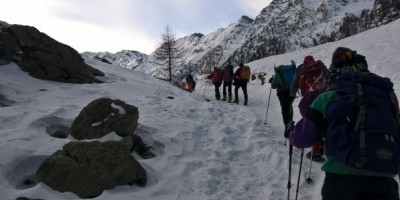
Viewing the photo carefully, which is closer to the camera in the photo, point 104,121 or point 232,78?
point 104,121

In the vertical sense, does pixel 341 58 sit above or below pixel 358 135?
above

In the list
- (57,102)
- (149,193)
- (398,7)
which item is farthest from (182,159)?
(398,7)

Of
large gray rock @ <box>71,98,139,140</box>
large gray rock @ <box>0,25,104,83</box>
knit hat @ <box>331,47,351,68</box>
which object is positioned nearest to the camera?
knit hat @ <box>331,47,351,68</box>

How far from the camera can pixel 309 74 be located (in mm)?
8305

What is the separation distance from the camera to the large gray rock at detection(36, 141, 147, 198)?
6.64 meters

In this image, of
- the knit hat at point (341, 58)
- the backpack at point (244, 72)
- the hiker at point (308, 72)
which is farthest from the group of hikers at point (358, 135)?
the backpack at point (244, 72)

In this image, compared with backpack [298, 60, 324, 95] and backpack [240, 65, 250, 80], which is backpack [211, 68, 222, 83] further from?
backpack [298, 60, 324, 95]

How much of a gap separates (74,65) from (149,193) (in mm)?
13311

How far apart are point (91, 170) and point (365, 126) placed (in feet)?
16.5

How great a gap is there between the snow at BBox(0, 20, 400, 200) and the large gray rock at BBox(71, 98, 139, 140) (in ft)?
0.78

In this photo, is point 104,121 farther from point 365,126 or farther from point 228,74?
point 228,74

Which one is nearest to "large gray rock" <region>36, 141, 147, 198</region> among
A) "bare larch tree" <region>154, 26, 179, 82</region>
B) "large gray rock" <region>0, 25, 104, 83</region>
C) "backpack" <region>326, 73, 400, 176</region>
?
"backpack" <region>326, 73, 400, 176</region>

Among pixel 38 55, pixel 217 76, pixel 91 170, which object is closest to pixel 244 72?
pixel 217 76

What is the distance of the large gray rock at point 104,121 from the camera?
891 centimetres
